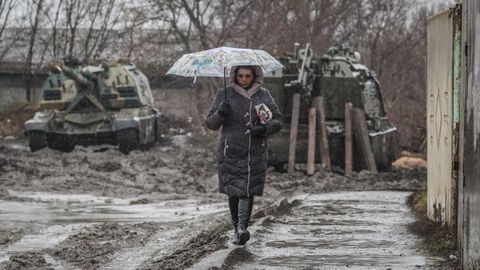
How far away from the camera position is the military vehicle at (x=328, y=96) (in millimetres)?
24625

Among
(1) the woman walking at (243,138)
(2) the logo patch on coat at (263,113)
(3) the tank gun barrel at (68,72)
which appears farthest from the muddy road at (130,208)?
(3) the tank gun barrel at (68,72)

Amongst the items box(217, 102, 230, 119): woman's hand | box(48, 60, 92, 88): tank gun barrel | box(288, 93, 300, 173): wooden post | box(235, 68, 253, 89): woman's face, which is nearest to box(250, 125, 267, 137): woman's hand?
box(217, 102, 230, 119): woman's hand

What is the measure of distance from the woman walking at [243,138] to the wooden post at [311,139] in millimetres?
13615

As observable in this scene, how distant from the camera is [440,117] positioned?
10641 mm

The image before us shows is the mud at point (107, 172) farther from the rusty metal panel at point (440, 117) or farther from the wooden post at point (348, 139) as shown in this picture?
the rusty metal panel at point (440, 117)

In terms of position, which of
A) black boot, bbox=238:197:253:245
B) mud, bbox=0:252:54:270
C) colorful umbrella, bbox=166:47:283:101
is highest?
colorful umbrella, bbox=166:47:283:101

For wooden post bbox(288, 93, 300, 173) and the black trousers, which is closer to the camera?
the black trousers

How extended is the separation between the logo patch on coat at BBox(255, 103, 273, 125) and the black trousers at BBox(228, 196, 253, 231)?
680 millimetres

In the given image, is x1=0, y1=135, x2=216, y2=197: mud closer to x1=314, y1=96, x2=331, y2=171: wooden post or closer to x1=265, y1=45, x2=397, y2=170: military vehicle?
x1=265, y1=45, x2=397, y2=170: military vehicle

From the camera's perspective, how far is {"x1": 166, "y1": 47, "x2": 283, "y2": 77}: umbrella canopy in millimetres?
9812

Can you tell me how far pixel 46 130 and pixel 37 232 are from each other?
750 inches

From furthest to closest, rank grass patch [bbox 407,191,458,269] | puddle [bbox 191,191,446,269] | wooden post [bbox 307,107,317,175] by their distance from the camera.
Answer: wooden post [bbox 307,107,317,175] < grass patch [bbox 407,191,458,269] < puddle [bbox 191,191,446,269]

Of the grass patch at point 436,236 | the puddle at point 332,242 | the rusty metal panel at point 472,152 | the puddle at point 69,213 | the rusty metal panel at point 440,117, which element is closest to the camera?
the rusty metal panel at point 472,152

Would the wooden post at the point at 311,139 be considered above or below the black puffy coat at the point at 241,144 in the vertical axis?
below
